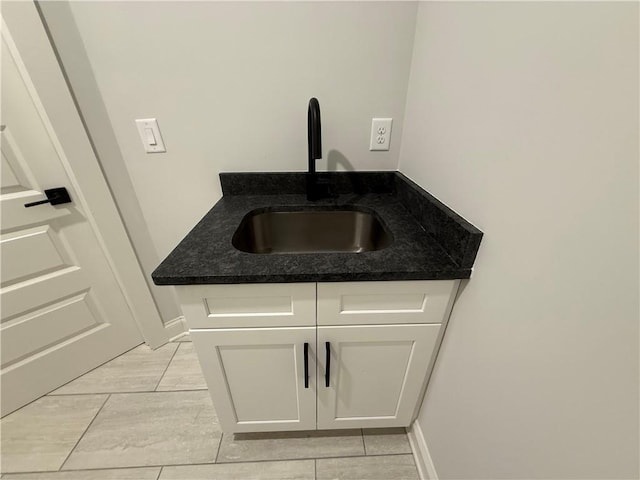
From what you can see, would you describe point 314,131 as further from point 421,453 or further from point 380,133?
point 421,453

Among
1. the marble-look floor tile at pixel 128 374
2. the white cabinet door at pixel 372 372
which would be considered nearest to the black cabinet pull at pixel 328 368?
the white cabinet door at pixel 372 372

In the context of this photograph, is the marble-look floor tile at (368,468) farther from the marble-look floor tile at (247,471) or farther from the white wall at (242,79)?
the white wall at (242,79)

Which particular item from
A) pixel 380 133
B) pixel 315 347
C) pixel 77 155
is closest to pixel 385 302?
pixel 315 347

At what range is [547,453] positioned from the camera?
1.50 feet

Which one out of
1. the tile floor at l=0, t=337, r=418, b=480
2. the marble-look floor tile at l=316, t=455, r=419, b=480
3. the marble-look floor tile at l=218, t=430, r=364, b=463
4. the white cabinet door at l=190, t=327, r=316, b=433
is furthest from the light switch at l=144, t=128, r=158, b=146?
the marble-look floor tile at l=316, t=455, r=419, b=480

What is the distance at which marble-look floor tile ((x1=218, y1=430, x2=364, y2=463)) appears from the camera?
3.37 ft

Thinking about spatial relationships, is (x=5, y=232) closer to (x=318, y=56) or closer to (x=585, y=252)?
(x=318, y=56)

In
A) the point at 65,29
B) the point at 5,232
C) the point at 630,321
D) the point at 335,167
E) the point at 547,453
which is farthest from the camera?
the point at 335,167

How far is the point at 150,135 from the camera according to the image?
1.04 metres

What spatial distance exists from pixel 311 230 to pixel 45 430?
1.51 meters

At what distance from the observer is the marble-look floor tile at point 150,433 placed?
1019mm

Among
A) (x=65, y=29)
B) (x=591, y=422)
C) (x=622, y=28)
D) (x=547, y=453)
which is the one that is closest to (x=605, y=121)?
(x=622, y=28)

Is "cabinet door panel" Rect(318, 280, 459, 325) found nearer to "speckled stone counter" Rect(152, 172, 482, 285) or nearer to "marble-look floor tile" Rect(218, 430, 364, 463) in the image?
"speckled stone counter" Rect(152, 172, 482, 285)

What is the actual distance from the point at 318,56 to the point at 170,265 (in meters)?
0.90
